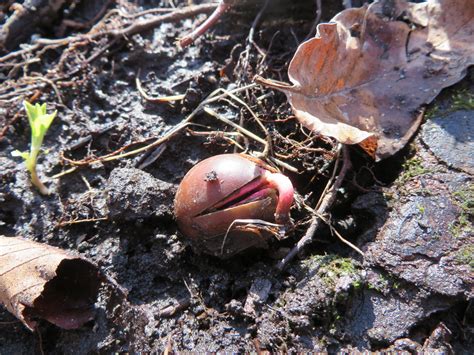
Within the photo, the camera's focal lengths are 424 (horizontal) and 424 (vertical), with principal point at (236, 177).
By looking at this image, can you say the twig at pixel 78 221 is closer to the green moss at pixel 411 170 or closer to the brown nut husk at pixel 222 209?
the brown nut husk at pixel 222 209

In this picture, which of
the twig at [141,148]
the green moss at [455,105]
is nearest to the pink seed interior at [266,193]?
the twig at [141,148]

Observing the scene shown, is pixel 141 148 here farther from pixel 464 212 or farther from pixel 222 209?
pixel 464 212

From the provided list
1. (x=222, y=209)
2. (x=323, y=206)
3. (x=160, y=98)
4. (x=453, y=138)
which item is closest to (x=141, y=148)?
(x=160, y=98)

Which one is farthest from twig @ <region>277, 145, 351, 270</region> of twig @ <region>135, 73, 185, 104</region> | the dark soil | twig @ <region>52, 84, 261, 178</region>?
twig @ <region>135, 73, 185, 104</region>

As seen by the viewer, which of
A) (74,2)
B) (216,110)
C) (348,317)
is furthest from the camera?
(74,2)

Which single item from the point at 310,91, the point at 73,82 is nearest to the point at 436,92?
the point at 310,91

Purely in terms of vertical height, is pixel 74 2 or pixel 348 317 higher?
pixel 74 2

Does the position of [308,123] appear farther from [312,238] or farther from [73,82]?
[73,82]
